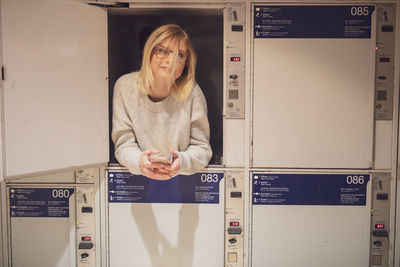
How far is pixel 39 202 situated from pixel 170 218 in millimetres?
939

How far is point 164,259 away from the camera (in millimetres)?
2145

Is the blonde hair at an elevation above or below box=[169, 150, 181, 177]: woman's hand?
above

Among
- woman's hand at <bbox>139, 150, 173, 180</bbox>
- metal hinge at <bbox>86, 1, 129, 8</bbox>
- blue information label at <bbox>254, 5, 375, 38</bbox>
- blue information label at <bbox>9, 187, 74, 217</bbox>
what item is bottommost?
blue information label at <bbox>9, 187, 74, 217</bbox>

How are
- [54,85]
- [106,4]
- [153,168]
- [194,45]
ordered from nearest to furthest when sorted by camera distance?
[54,85] < [153,168] < [106,4] < [194,45]

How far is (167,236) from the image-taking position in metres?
2.14

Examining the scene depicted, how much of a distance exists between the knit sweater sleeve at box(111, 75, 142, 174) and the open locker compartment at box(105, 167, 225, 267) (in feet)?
0.54

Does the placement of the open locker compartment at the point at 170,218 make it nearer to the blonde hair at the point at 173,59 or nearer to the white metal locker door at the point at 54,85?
the white metal locker door at the point at 54,85

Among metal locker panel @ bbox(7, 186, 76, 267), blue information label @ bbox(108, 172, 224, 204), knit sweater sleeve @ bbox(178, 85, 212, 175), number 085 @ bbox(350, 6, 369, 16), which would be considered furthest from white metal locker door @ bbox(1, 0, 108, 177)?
number 085 @ bbox(350, 6, 369, 16)

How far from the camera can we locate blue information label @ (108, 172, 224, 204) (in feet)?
7.00

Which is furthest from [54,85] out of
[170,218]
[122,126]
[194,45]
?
[170,218]

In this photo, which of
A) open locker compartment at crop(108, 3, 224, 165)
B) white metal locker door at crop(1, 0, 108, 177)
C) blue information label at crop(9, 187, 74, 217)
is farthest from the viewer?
open locker compartment at crop(108, 3, 224, 165)

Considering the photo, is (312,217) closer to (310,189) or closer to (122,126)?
(310,189)

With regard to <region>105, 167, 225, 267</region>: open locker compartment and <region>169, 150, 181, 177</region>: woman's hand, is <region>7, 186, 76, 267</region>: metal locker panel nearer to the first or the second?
<region>105, 167, 225, 267</region>: open locker compartment

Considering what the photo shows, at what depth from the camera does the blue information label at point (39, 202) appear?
2154 millimetres
